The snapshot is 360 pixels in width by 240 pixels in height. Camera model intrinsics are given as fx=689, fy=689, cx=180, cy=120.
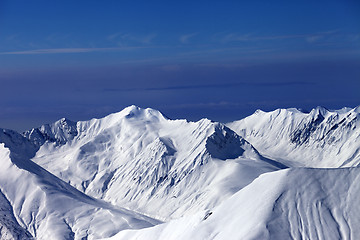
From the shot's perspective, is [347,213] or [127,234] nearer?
[347,213]

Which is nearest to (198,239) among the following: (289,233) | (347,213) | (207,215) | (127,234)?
(207,215)

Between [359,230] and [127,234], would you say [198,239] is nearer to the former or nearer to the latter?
[359,230]

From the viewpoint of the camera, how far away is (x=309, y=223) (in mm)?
133375

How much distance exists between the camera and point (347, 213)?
135 meters

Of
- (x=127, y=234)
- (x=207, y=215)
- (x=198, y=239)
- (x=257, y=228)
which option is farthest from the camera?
(x=127, y=234)

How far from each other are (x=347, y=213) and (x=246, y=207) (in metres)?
20.2

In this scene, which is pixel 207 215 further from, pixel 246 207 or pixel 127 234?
pixel 127 234

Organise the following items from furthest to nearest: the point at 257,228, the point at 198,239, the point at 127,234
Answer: the point at 127,234 < the point at 198,239 < the point at 257,228

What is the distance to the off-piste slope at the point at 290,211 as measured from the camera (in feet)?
427

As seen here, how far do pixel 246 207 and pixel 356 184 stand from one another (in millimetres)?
23234

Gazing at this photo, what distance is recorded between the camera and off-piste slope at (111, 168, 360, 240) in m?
130

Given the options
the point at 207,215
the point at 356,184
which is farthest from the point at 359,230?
the point at 207,215

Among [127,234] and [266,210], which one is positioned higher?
[266,210]

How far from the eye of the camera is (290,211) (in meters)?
136
